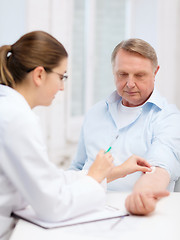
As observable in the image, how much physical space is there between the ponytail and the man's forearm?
54 cm

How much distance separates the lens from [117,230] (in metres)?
0.92

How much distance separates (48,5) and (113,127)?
4.70 feet

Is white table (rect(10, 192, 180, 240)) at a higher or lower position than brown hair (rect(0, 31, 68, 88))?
lower

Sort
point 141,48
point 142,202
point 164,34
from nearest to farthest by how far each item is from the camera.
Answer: point 142,202, point 141,48, point 164,34

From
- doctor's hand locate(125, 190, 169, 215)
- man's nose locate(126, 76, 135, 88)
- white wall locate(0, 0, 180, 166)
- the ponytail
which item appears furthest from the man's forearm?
white wall locate(0, 0, 180, 166)

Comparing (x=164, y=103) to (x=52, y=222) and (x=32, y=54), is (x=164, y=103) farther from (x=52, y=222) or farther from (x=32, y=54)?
(x=52, y=222)

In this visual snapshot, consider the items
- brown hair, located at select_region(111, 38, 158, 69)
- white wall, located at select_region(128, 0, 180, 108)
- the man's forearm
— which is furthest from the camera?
white wall, located at select_region(128, 0, 180, 108)

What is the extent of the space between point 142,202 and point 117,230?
0.45ft

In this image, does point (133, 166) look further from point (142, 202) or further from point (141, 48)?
point (141, 48)

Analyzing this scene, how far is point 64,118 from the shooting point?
2.99 meters

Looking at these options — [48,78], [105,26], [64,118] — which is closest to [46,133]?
[64,118]

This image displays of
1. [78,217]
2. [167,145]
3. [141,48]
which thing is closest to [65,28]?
[141,48]

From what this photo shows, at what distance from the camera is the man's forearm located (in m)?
1.23

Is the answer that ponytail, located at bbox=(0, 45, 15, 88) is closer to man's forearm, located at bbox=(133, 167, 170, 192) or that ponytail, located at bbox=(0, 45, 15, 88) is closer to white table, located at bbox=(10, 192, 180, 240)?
white table, located at bbox=(10, 192, 180, 240)
